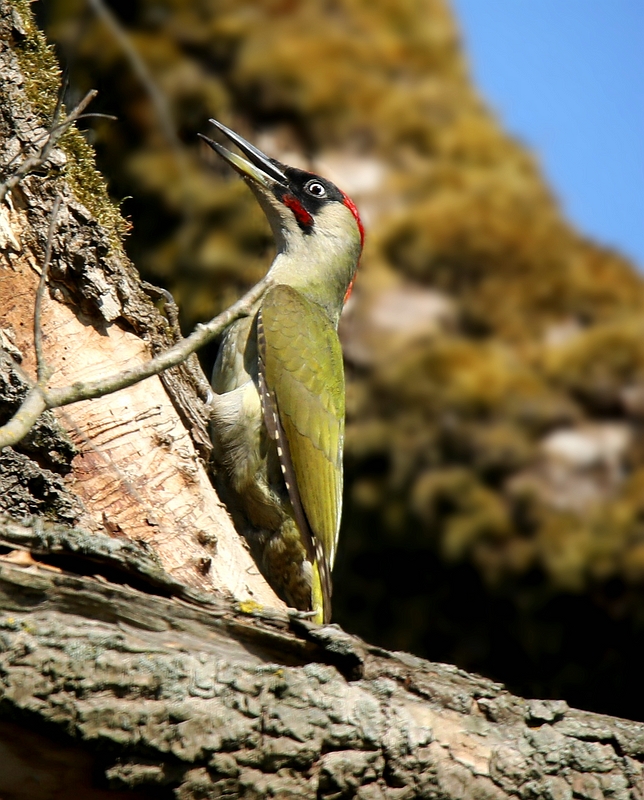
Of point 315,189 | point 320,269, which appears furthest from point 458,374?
point 315,189

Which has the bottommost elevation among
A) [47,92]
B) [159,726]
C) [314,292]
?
[159,726]

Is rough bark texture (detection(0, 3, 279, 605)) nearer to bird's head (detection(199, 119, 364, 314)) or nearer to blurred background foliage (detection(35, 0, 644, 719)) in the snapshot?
bird's head (detection(199, 119, 364, 314))

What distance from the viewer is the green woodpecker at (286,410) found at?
3443 mm

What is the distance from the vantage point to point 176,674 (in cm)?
199

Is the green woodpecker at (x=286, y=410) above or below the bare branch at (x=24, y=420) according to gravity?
above

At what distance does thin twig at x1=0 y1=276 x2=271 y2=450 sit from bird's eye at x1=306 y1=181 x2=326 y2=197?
2.13 metres

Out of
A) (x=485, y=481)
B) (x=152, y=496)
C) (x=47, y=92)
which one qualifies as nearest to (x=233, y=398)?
(x=152, y=496)

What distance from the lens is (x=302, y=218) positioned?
4.34 meters

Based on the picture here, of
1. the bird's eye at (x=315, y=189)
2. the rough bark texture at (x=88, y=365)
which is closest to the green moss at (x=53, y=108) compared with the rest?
the rough bark texture at (x=88, y=365)

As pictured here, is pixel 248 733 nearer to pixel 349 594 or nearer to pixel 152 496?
pixel 152 496

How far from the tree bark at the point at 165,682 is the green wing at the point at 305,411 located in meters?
0.70

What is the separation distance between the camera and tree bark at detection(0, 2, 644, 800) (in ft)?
6.35

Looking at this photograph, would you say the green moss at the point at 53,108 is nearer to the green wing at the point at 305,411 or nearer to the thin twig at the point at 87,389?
the green wing at the point at 305,411

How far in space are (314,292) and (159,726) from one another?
2598 mm
